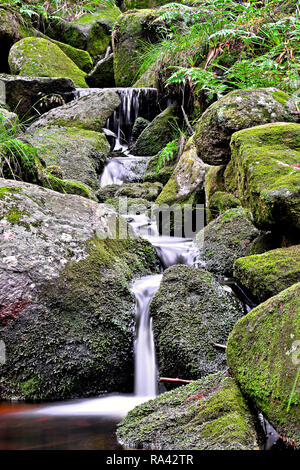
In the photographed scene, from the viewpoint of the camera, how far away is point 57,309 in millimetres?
2711

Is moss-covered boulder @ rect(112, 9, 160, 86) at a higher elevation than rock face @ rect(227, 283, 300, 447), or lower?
higher

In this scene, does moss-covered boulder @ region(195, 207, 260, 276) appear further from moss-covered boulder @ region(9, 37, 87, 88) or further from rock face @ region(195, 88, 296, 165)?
moss-covered boulder @ region(9, 37, 87, 88)

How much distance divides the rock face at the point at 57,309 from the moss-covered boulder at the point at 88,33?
13.6 m

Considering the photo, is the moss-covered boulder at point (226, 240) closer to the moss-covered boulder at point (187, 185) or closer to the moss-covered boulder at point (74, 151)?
the moss-covered boulder at point (187, 185)

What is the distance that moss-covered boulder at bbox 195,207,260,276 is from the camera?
3832mm

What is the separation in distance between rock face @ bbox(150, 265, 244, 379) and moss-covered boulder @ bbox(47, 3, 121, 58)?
13942mm

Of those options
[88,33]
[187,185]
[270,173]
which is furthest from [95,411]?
[88,33]

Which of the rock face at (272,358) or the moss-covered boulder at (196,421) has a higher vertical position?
the rock face at (272,358)

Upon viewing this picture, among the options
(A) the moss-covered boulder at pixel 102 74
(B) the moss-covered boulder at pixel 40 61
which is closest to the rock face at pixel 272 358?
(B) the moss-covered boulder at pixel 40 61

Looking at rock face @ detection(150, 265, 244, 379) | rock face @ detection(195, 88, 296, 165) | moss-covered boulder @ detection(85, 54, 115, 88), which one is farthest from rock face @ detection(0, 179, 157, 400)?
moss-covered boulder @ detection(85, 54, 115, 88)

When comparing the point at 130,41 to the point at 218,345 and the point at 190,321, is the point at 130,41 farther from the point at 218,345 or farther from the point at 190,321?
the point at 218,345

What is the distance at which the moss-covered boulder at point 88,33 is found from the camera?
48.5 feet

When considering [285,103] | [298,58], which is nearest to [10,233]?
[285,103]

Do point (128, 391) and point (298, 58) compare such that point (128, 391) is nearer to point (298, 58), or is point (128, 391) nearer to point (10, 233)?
point (10, 233)
